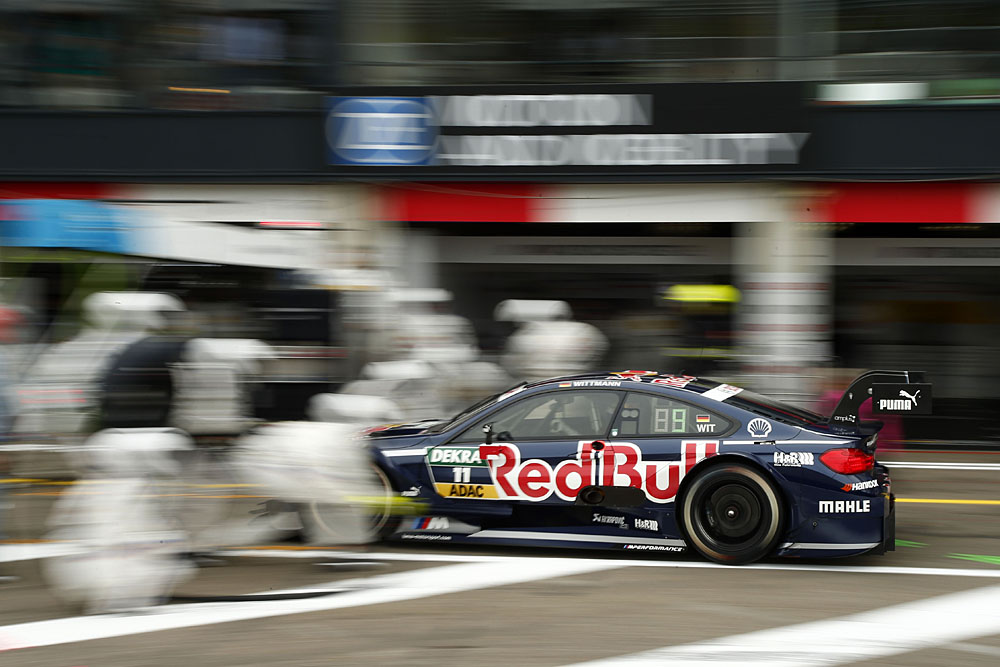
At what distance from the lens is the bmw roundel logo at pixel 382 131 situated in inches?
509

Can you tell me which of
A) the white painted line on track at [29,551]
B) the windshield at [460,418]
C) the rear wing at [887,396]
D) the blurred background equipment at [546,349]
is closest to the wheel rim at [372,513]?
the windshield at [460,418]

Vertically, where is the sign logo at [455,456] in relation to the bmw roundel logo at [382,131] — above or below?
below

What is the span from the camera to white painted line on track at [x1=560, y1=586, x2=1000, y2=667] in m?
4.82

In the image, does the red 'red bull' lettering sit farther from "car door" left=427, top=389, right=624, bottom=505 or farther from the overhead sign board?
the overhead sign board

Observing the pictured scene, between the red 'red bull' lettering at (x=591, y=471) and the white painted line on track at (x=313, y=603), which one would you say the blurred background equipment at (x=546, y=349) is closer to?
the red 'red bull' lettering at (x=591, y=471)

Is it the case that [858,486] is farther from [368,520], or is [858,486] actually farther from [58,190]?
[58,190]

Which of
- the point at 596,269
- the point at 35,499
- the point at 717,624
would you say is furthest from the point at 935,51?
the point at 35,499

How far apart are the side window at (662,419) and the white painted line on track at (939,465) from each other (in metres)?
4.56

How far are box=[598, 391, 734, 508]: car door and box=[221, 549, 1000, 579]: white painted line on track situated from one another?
411 mm

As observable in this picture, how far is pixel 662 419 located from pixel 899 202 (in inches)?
282

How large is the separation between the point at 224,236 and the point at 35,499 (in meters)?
5.21

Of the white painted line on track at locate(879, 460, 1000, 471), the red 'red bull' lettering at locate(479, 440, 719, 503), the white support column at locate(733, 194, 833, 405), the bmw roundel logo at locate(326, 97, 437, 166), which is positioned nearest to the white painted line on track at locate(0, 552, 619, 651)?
the red 'red bull' lettering at locate(479, 440, 719, 503)

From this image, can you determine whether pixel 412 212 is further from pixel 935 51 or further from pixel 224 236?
pixel 935 51

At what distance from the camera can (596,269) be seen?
43.9 feet
